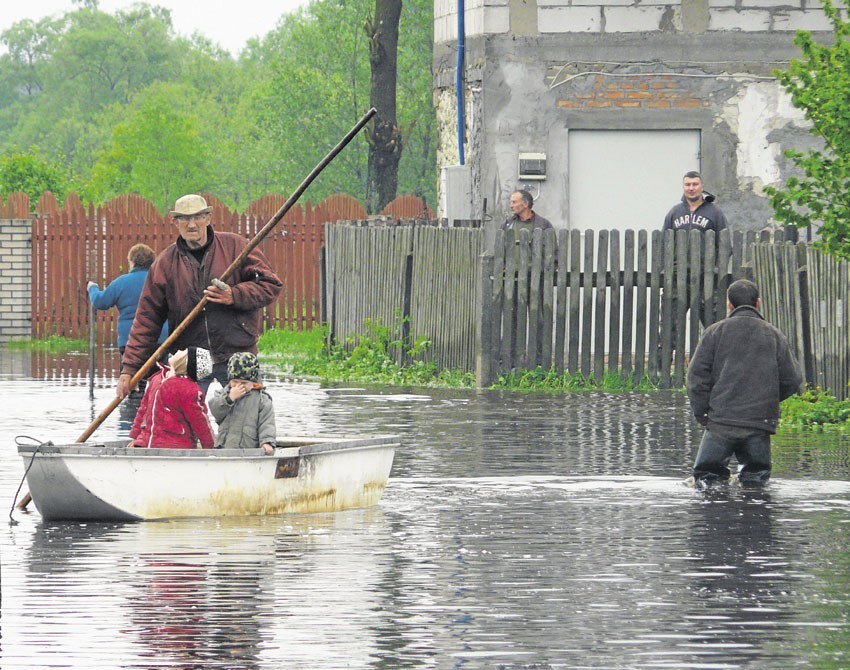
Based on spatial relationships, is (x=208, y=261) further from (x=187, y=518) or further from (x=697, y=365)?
(x=697, y=365)

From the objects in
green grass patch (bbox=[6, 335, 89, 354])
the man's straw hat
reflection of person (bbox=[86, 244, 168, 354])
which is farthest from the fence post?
green grass patch (bbox=[6, 335, 89, 354])

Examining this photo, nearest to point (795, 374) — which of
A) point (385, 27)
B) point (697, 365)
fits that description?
point (697, 365)

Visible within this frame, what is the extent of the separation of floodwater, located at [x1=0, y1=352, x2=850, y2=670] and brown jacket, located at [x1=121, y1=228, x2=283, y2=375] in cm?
129

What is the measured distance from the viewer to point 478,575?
9070mm

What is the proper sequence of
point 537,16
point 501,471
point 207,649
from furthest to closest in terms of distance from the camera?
point 537,16 → point 501,471 → point 207,649

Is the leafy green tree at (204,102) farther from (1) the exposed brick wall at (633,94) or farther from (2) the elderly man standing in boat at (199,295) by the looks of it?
(2) the elderly man standing in boat at (199,295)

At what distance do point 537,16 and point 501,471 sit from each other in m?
9.82

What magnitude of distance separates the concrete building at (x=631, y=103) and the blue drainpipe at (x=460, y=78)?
60 centimetres

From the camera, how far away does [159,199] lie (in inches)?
2623

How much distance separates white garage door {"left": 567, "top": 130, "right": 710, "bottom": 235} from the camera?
2177 cm

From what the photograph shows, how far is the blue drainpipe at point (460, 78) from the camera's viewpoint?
886 inches

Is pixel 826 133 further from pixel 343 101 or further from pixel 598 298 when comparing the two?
pixel 343 101

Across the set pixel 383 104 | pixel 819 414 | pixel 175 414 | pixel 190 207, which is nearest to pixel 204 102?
pixel 383 104

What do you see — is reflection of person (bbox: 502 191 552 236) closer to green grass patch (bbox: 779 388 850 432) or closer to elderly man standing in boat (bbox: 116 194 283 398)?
green grass patch (bbox: 779 388 850 432)
